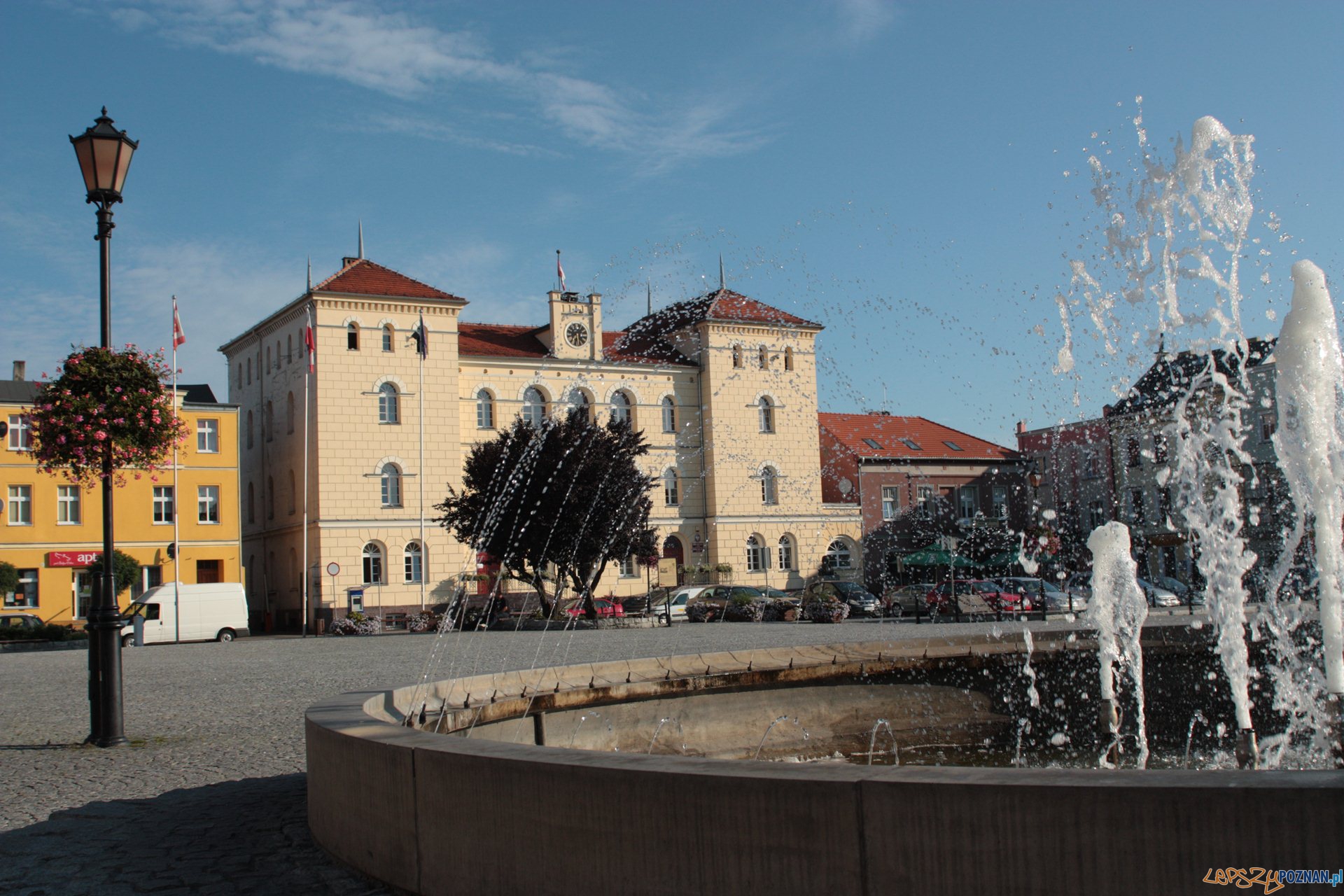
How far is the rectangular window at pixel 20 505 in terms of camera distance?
150ft

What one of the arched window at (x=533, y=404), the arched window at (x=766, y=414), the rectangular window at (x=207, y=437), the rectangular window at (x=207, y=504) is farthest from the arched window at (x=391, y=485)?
the arched window at (x=766, y=414)

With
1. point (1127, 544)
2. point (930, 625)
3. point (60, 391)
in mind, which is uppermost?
point (60, 391)

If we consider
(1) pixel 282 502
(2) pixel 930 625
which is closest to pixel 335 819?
(2) pixel 930 625

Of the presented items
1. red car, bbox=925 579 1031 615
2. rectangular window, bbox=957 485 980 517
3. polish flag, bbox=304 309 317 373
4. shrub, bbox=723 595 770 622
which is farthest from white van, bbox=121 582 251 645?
rectangular window, bbox=957 485 980 517

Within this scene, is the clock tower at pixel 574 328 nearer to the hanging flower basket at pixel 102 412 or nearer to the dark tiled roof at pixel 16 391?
the dark tiled roof at pixel 16 391

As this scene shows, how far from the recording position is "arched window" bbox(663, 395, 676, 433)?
60.1 m

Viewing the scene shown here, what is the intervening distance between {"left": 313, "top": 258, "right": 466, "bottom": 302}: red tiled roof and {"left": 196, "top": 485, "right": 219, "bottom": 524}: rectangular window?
9609 mm

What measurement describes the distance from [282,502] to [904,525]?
31.2 metres

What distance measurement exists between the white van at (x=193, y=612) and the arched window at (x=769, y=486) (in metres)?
29.1

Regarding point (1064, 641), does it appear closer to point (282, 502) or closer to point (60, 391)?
point (60, 391)

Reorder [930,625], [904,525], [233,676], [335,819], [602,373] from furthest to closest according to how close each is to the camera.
Answer: [904,525] → [602,373] → [930,625] → [233,676] → [335,819]

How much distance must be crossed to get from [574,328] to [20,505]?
24.9 metres

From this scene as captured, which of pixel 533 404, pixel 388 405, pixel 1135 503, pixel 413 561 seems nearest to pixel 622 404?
pixel 533 404

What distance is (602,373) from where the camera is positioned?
58500mm
